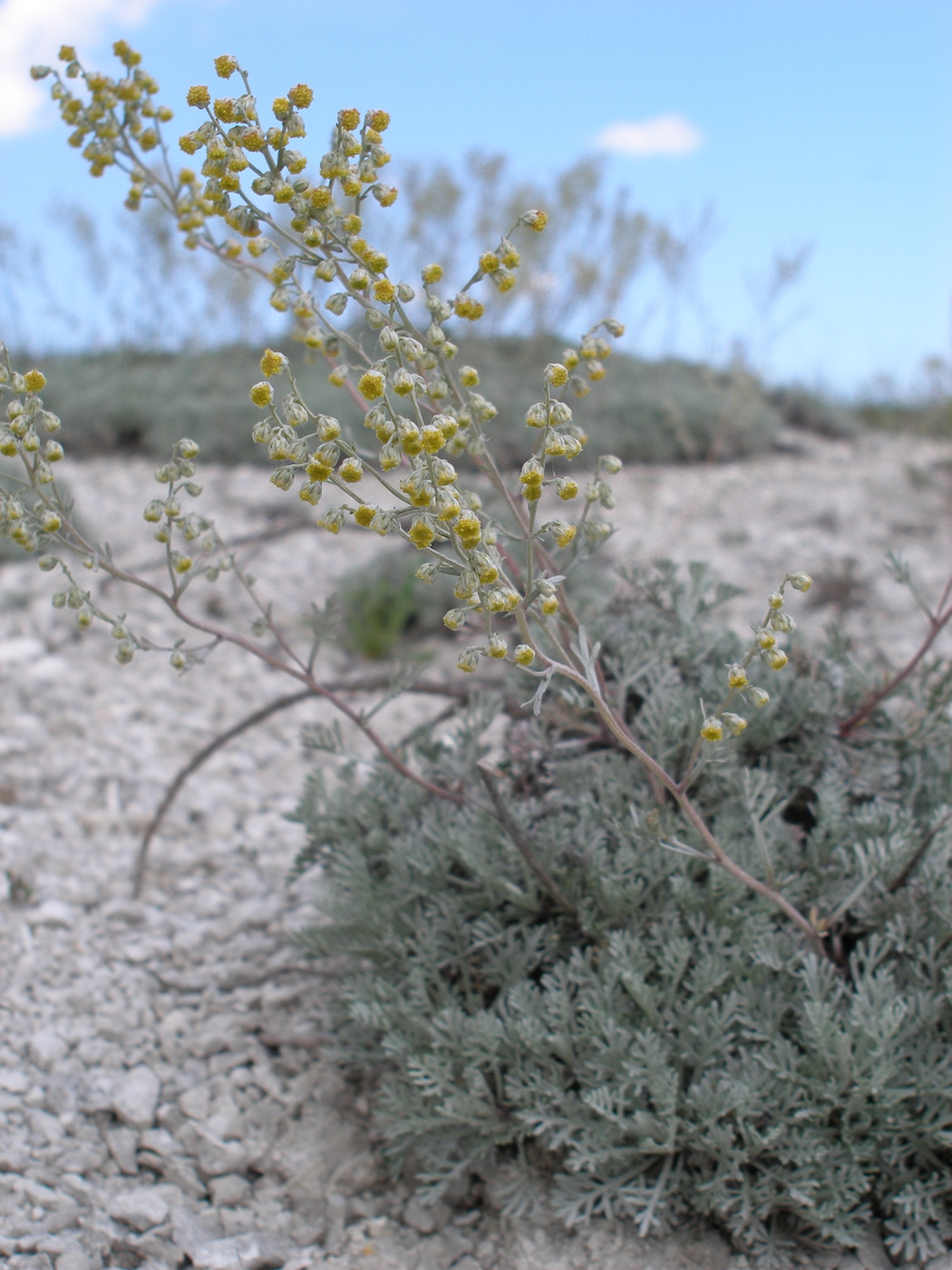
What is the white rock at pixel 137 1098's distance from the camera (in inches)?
101

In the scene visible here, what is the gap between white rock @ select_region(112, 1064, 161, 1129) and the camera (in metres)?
2.56

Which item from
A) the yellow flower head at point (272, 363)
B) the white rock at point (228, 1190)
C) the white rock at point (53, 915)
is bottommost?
the white rock at point (228, 1190)

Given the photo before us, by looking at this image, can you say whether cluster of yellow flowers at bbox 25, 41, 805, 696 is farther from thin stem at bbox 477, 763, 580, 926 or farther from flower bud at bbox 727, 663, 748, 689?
thin stem at bbox 477, 763, 580, 926

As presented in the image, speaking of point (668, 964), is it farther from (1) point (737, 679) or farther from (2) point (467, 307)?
(2) point (467, 307)

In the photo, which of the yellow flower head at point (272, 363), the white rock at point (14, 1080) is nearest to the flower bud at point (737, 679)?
the yellow flower head at point (272, 363)

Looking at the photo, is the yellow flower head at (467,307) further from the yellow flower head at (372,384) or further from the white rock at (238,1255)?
the white rock at (238,1255)

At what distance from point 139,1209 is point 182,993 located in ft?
2.71

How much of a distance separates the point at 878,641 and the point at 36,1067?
4.20 meters

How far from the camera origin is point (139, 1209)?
7.41 ft

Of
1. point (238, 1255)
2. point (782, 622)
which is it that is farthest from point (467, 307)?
point (238, 1255)

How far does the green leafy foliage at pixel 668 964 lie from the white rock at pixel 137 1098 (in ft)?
1.63

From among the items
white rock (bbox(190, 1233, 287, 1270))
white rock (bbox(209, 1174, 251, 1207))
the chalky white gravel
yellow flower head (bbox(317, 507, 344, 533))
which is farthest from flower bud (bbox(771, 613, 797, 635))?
white rock (bbox(209, 1174, 251, 1207))

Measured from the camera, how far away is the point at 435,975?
244 centimetres

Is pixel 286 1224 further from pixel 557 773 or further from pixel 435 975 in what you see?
pixel 557 773
